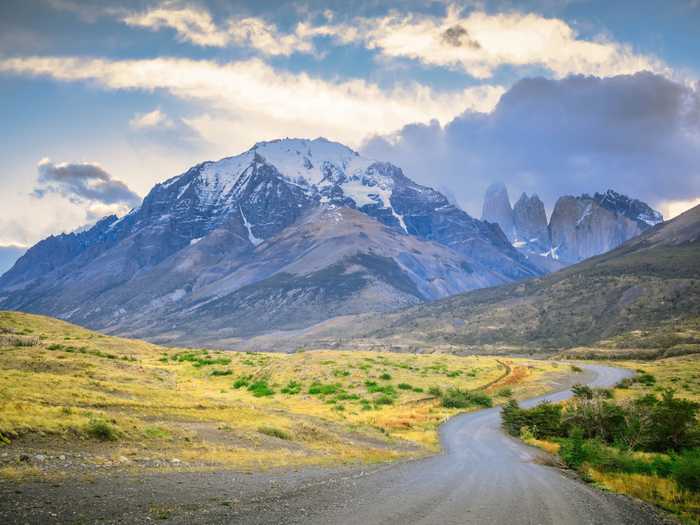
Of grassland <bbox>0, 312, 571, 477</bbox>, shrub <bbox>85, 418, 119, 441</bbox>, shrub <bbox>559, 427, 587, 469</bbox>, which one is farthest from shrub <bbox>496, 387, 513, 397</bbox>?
shrub <bbox>85, 418, 119, 441</bbox>

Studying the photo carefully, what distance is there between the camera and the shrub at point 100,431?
19312mm

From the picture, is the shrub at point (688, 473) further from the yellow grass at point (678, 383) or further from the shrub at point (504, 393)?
the shrub at point (504, 393)

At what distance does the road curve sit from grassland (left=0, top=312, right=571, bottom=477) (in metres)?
4.26

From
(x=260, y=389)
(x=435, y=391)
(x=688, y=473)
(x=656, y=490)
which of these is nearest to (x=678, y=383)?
(x=435, y=391)

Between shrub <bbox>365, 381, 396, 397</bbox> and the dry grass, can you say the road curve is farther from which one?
shrub <bbox>365, 381, 396, 397</bbox>

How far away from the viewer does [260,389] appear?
5056cm

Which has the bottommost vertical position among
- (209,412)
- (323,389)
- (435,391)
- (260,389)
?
(435,391)

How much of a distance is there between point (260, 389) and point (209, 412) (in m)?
22.2

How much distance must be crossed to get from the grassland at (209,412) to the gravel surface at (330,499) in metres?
1.99

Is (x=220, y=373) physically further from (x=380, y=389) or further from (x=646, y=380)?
(x=646, y=380)

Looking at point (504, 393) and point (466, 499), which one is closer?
point (466, 499)

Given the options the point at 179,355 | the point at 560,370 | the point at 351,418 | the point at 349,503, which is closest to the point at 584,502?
the point at 349,503

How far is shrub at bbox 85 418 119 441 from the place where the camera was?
19312mm

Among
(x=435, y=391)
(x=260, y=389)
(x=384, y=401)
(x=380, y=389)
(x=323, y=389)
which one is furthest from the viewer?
(x=435, y=391)
